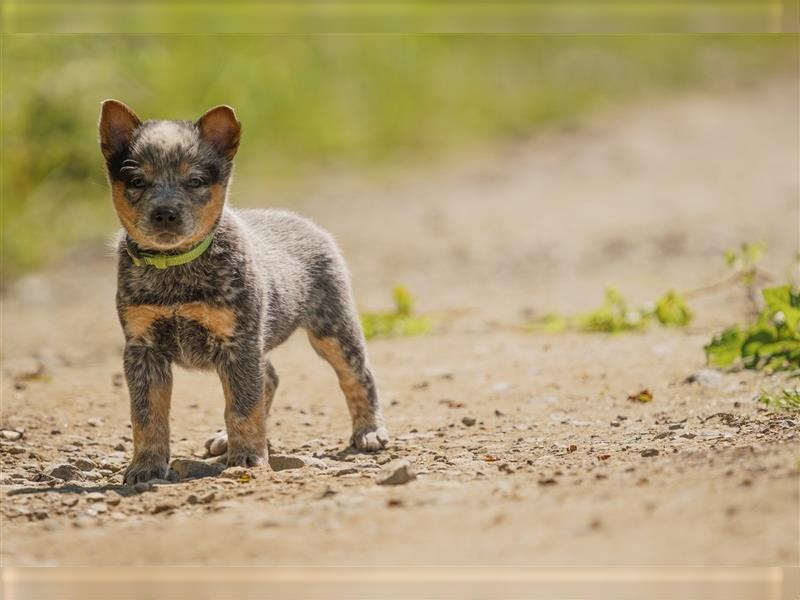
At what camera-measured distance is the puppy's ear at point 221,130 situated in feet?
17.6

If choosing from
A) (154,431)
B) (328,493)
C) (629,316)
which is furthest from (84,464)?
(629,316)

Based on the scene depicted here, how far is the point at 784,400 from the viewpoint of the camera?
5.74 m

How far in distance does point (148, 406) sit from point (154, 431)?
0.34ft

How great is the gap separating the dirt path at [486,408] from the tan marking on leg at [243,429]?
0.31 meters

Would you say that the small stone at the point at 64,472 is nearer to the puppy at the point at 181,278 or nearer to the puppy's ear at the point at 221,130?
the puppy at the point at 181,278

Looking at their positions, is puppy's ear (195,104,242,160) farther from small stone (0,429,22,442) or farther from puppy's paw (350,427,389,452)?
small stone (0,429,22,442)

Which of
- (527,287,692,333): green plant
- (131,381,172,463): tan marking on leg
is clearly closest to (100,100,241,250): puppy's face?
(131,381,172,463): tan marking on leg

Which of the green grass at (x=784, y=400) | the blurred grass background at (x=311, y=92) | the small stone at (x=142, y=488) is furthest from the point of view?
the blurred grass background at (x=311, y=92)

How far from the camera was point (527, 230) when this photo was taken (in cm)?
1205

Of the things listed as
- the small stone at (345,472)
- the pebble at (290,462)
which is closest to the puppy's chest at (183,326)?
the pebble at (290,462)

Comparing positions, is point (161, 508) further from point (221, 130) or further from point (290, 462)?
point (221, 130)

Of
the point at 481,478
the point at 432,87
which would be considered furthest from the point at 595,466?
the point at 432,87

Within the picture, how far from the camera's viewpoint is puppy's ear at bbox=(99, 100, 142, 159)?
17.1ft

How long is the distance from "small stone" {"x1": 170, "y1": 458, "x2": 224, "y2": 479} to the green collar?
2.63ft
